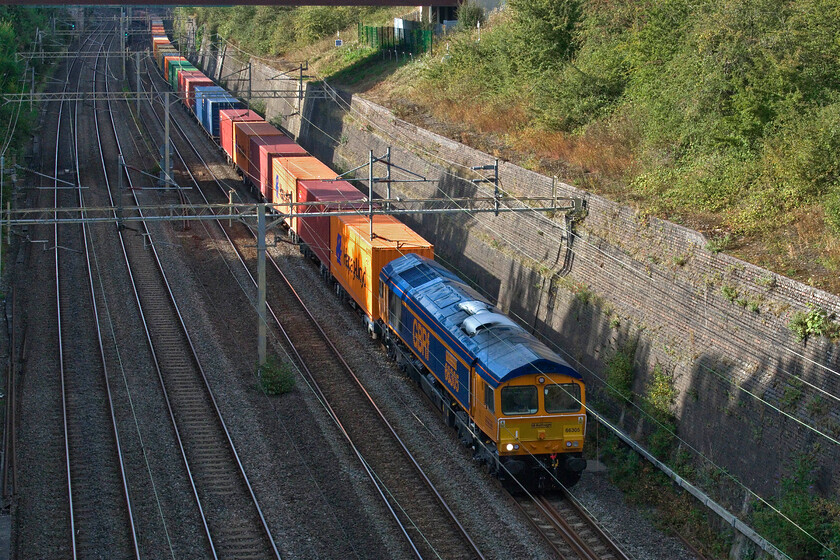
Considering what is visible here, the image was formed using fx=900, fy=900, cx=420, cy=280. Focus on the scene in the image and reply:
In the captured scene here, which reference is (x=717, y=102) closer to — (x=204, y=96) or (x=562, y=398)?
(x=562, y=398)

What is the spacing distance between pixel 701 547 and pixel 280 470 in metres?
8.17

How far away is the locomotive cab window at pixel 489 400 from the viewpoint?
54.9 ft

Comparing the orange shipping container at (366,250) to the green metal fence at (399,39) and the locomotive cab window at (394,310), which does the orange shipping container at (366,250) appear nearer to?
the locomotive cab window at (394,310)

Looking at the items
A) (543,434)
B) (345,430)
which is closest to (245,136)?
(345,430)

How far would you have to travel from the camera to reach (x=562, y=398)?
16922 millimetres

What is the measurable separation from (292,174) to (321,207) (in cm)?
373

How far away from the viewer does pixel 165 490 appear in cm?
1728

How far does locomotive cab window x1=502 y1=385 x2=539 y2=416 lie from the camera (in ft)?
54.4

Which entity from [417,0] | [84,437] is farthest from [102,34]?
[84,437]

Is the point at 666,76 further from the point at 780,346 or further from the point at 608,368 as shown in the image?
the point at 780,346

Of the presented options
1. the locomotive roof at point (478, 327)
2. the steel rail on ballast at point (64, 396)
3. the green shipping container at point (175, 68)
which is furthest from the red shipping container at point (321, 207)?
the green shipping container at point (175, 68)

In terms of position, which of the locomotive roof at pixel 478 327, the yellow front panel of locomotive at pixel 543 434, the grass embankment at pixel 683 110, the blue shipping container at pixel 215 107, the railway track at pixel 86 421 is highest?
the grass embankment at pixel 683 110

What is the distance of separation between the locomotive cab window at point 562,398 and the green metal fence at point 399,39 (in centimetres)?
3509

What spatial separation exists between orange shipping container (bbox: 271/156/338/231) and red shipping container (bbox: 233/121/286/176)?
14.0 ft
